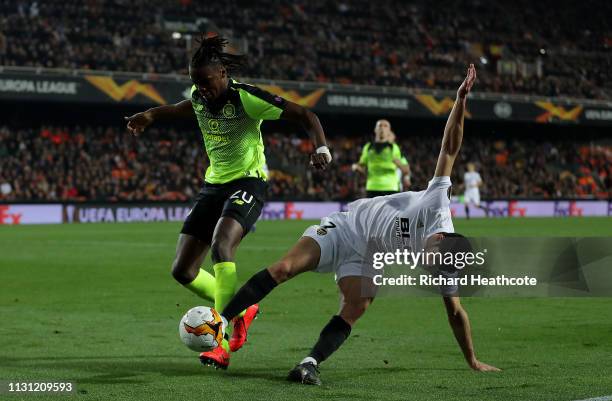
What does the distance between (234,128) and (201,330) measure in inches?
77.4

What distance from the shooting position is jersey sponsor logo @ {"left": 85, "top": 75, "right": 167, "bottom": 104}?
36.6 m

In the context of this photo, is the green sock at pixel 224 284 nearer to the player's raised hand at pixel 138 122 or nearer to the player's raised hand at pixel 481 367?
the player's raised hand at pixel 138 122

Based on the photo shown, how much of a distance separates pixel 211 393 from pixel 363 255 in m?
1.33

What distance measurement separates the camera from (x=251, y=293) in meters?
6.13

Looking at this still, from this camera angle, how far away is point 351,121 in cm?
4662

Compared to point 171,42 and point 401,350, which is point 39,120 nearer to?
point 171,42

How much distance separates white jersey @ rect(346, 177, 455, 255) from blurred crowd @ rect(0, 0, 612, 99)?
31027mm

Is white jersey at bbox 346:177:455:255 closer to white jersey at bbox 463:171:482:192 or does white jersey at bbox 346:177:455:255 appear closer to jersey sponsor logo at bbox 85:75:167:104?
→ white jersey at bbox 463:171:482:192

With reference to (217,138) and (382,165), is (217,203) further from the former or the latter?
(382,165)

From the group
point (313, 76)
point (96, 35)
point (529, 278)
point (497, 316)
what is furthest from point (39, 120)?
point (497, 316)

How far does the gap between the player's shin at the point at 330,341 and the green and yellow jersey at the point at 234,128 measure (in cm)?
171

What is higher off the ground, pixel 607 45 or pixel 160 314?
pixel 607 45

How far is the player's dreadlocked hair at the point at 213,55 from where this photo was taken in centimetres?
708

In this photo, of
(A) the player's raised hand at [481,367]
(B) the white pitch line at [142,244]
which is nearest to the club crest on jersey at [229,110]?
(A) the player's raised hand at [481,367]
